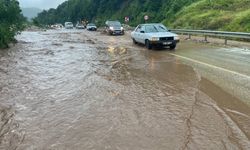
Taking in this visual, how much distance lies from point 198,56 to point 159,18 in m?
39.1

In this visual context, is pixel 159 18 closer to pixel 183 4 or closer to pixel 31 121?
pixel 183 4

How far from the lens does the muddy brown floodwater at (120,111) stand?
6.32 metres

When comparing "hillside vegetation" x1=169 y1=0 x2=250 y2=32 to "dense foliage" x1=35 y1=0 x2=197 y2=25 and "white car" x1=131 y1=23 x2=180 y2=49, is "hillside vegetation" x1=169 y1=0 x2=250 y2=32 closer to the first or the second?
"dense foliage" x1=35 y1=0 x2=197 y2=25

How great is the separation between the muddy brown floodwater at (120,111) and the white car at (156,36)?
6676 mm

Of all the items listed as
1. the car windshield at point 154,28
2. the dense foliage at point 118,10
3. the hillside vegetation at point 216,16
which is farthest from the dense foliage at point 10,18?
the dense foliage at point 118,10

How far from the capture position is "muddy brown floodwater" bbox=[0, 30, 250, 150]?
6.32 metres

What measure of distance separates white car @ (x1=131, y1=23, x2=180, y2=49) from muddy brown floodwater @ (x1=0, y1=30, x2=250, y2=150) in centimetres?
668

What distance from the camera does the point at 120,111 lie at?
820cm

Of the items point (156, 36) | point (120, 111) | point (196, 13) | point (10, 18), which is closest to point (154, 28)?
point (156, 36)

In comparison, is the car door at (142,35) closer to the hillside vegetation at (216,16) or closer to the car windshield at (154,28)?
the car windshield at (154,28)

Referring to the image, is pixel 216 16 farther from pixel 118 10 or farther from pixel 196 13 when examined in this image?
pixel 118 10

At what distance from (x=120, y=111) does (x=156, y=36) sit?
12.8 metres

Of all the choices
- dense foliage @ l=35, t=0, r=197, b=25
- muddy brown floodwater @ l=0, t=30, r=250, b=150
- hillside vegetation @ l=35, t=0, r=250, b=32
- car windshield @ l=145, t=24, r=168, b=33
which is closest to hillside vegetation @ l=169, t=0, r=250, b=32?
hillside vegetation @ l=35, t=0, r=250, b=32

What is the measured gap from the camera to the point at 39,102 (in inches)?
362
